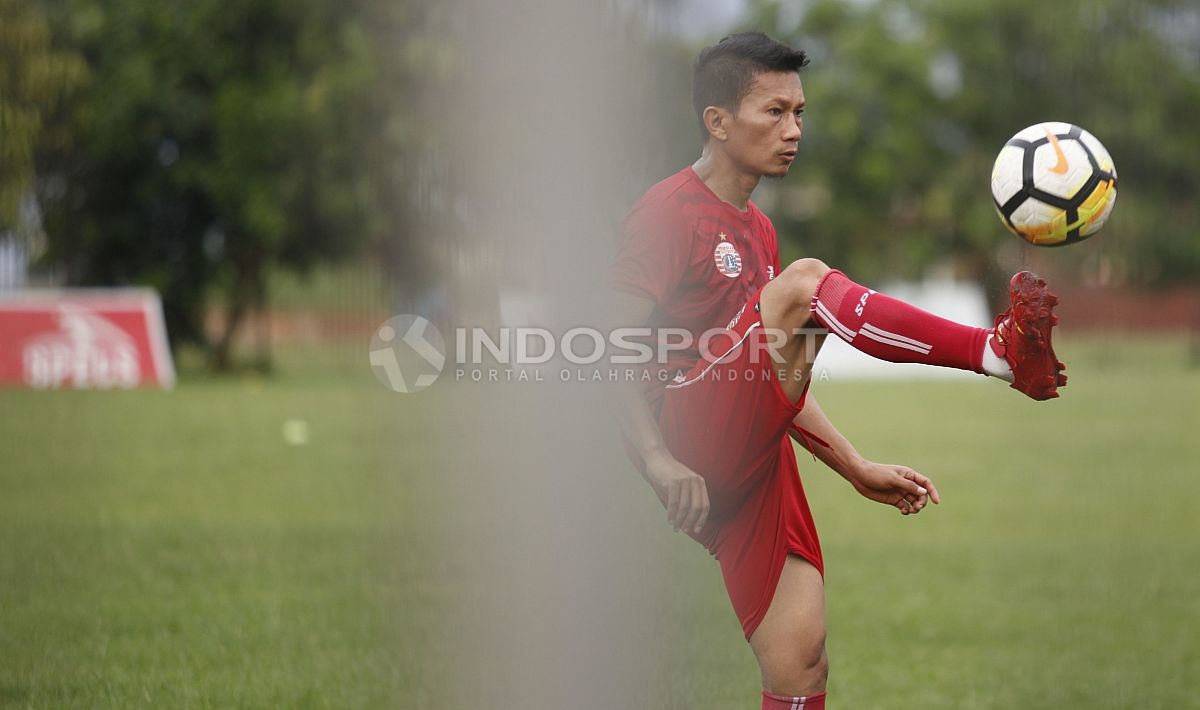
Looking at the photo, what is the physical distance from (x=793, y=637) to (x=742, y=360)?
2.22 feet

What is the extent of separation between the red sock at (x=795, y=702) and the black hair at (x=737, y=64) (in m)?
1.35

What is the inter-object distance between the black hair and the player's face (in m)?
0.02

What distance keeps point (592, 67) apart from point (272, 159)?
69.0 feet

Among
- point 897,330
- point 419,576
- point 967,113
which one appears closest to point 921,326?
point 897,330

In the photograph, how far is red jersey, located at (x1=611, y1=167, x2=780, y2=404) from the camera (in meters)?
3.08

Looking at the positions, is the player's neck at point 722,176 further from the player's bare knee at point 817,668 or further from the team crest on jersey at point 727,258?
the player's bare knee at point 817,668

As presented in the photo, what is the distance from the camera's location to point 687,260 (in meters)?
3.19

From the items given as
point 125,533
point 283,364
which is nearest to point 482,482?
point 125,533

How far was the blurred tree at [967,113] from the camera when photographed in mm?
35188

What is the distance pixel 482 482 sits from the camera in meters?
3.30
